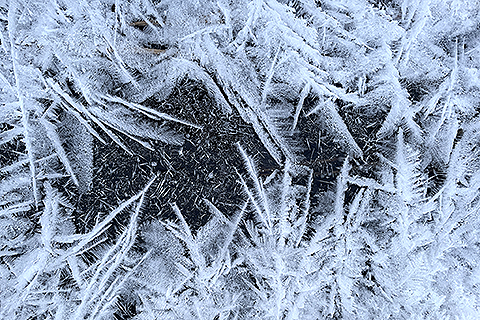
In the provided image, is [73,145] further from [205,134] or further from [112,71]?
[205,134]

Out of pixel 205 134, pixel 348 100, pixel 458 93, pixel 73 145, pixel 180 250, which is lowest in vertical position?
pixel 180 250

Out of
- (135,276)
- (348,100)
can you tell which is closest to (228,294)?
(135,276)

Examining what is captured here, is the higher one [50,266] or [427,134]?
[427,134]

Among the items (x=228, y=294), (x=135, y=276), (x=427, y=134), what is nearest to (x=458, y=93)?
(x=427, y=134)

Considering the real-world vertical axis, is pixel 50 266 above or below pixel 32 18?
below

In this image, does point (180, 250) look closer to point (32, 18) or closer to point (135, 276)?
point (135, 276)

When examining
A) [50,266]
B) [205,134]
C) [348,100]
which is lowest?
[50,266]
